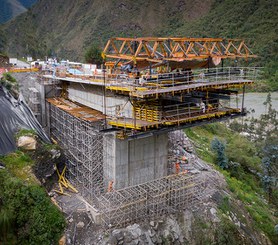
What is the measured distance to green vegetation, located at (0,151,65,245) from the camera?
14.1m

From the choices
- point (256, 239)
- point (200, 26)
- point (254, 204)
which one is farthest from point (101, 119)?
point (200, 26)

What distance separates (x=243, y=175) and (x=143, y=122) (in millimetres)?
16915

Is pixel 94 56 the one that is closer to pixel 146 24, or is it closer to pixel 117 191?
pixel 117 191

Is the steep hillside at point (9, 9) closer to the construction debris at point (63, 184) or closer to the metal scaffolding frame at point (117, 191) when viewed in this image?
the construction debris at point (63, 184)

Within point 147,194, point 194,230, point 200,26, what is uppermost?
point 200,26

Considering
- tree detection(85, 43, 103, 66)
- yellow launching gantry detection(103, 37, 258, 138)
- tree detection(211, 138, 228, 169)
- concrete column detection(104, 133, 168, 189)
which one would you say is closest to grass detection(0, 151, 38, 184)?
concrete column detection(104, 133, 168, 189)

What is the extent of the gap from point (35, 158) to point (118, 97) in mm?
5563

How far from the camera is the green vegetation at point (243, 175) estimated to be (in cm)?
2103

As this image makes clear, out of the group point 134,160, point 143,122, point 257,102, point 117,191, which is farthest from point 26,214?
point 257,102

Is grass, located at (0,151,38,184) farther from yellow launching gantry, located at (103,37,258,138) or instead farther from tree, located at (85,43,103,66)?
tree, located at (85,43,103,66)

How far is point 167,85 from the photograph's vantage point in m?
16.3

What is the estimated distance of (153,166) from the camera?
717 inches

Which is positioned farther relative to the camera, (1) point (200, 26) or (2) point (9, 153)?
(1) point (200, 26)

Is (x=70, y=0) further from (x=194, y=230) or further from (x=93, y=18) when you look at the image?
(x=194, y=230)
